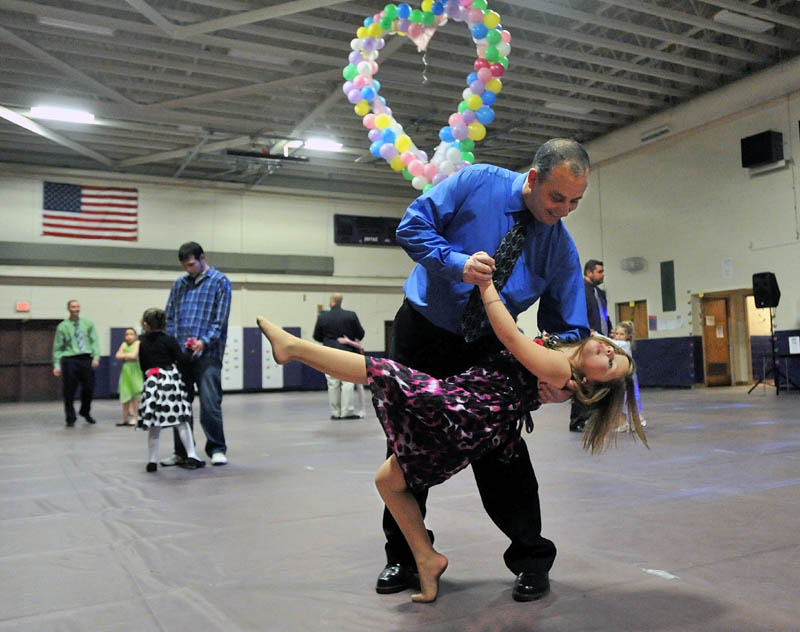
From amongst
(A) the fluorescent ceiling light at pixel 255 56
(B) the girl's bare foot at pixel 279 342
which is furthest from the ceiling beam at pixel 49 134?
(B) the girl's bare foot at pixel 279 342

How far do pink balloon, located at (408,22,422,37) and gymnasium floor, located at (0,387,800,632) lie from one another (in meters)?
5.02

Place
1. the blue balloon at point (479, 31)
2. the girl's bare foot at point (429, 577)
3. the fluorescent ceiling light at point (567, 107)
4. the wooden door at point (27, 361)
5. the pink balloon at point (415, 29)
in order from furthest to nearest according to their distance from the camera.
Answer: the wooden door at point (27, 361)
the fluorescent ceiling light at point (567, 107)
the pink balloon at point (415, 29)
the blue balloon at point (479, 31)
the girl's bare foot at point (429, 577)

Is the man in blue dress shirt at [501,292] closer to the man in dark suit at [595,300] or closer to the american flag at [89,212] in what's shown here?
the man in dark suit at [595,300]

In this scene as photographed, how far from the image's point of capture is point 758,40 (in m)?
10.8

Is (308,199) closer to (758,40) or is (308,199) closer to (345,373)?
(758,40)

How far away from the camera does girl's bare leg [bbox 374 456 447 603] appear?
1893 millimetres

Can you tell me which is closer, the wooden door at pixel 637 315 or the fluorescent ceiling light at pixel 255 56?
the fluorescent ceiling light at pixel 255 56

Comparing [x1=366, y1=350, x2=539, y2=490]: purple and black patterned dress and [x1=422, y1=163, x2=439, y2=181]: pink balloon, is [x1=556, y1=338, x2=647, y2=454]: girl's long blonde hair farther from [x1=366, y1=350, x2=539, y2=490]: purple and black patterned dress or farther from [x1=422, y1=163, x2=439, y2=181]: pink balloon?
[x1=422, y1=163, x2=439, y2=181]: pink balloon

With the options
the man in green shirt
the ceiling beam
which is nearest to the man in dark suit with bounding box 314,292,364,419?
the man in green shirt

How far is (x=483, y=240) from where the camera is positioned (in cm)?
200

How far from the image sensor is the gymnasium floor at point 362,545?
69.8 inches

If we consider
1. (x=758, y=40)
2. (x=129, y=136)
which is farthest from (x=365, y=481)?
(x=129, y=136)

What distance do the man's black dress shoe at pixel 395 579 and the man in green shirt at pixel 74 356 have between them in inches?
295

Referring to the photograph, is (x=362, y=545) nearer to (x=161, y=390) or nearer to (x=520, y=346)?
(x=520, y=346)
